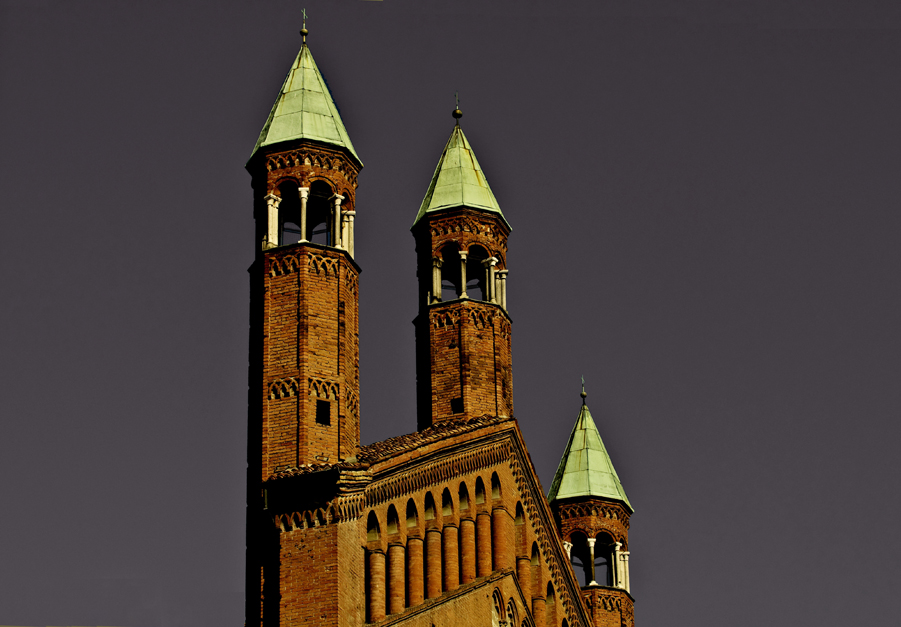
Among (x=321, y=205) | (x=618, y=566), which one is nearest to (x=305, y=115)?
(x=321, y=205)

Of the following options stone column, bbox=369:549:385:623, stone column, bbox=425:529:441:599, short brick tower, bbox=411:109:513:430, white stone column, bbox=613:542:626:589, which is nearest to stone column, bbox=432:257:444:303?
short brick tower, bbox=411:109:513:430

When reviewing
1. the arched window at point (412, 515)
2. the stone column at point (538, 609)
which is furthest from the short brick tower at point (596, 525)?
the arched window at point (412, 515)

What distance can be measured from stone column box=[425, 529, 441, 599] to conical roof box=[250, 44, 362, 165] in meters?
7.25

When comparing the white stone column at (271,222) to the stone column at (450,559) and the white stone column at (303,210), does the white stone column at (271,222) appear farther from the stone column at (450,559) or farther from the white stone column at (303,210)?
the stone column at (450,559)

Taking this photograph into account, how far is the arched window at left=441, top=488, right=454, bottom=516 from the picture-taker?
107 ft

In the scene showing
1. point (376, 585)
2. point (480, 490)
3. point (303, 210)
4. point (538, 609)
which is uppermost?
point (303, 210)

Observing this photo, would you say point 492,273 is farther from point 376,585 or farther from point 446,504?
point 376,585

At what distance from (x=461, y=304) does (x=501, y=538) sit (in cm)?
559

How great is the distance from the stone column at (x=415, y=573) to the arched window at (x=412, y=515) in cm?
27

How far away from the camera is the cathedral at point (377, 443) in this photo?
2861cm

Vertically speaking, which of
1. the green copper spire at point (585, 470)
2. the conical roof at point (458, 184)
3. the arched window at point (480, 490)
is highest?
the conical roof at point (458, 184)

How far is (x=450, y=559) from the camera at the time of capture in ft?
105

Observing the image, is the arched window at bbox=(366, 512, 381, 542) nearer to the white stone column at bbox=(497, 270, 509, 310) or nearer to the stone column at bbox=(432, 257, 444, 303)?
the stone column at bbox=(432, 257, 444, 303)
